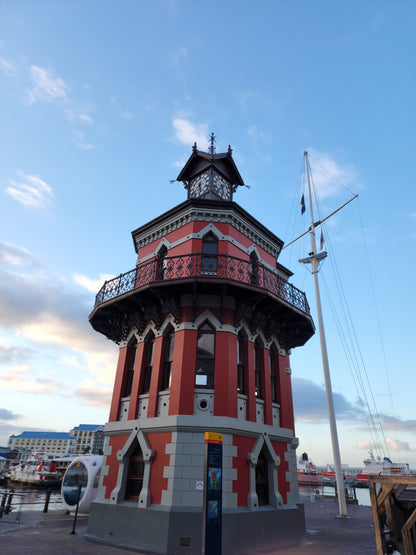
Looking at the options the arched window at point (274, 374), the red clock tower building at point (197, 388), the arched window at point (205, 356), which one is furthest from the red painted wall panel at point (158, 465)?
the arched window at point (274, 374)

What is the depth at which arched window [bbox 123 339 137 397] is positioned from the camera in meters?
15.5

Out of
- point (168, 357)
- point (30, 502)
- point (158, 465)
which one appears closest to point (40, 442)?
point (30, 502)

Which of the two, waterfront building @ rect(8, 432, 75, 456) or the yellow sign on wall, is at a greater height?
waterfront building @ rect(8, 432, 75, 456)

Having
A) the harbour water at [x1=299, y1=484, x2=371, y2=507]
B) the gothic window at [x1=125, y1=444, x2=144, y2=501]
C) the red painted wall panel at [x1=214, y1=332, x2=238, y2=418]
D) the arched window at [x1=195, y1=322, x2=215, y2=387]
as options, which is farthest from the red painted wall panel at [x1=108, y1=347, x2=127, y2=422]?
the harbour water at [x1=299, y1=484, x2=371, y2=507]

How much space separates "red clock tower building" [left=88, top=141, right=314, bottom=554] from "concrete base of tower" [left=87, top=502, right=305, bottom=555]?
0.04 m

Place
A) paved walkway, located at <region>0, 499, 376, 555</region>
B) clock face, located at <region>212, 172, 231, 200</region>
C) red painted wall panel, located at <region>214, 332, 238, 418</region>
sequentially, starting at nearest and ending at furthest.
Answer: paved walkway, located at <region>0, 499, 376, 555</region> < red painted wall panel, located at <region>214, 332, 238, 418</region> < clock face, located at <region>212, 172, 231, 200</region>

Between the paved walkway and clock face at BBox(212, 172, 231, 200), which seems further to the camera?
clock face at BBox(212, 172, 231, 200)

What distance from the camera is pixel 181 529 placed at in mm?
10883

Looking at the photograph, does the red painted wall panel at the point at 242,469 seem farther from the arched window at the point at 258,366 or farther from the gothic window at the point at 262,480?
the arched window at the point at 258,366

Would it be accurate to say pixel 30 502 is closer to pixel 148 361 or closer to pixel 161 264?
pixel 148 361

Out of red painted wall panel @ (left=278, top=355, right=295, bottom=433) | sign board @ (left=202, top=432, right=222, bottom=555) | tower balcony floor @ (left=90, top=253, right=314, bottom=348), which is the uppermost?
tower balcony floor @ (left=90, top=253, right=314, bottom=348)

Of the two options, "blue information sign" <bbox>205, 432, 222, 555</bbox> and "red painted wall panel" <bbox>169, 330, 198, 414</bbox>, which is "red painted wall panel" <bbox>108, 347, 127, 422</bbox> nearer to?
"red painted wall panel" <bbox>169, 330, 198, 414</bbox>

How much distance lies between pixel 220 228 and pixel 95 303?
7.07m

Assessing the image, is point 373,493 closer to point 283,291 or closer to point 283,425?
point 283,425
